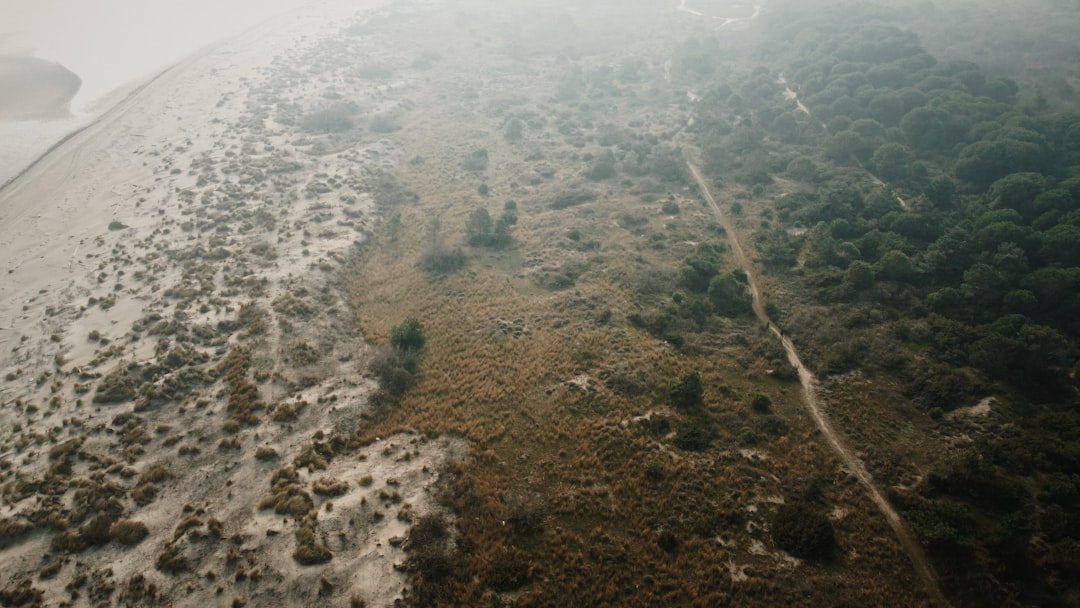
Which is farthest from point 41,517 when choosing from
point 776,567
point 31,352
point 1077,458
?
point 1077,458

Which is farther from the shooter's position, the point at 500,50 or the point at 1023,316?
the point at 500,50

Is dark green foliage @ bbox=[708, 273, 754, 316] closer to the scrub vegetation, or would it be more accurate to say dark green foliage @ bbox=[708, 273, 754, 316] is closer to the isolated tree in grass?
the scrub vegetation

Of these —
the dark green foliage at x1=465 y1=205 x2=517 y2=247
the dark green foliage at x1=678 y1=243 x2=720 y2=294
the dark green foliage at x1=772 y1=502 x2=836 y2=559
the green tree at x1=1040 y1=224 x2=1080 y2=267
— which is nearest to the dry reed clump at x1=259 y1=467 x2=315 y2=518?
the dark green foliage at x1=772 y1=502 x2=836 y2=559

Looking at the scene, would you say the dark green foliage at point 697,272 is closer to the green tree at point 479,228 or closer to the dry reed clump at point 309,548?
the green tree at point 479,228

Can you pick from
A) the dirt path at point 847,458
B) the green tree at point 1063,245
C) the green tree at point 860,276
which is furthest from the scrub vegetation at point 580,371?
the green tree at point 1063,245

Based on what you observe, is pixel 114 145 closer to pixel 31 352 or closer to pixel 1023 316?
pixel 31 352

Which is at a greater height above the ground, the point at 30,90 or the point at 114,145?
the point at 30,90
